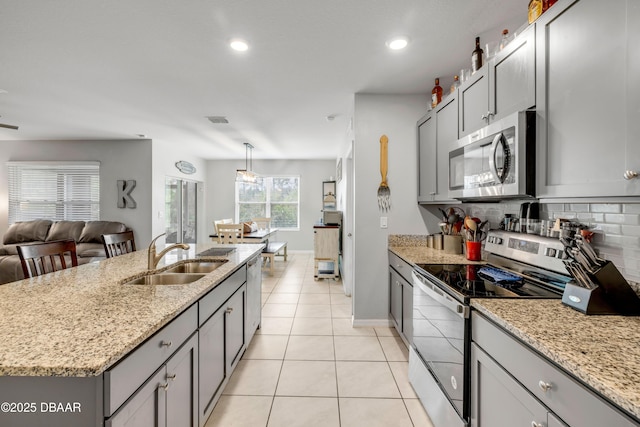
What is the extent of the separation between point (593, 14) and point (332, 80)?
2.07m

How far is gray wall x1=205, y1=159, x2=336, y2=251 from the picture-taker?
312 inches

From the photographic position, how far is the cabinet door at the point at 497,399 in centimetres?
103

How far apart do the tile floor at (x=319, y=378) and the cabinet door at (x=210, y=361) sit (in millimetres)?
207

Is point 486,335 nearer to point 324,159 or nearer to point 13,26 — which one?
point 13,26

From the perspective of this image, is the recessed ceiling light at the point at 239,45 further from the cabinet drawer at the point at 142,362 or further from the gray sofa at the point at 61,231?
the gray sofa at the point at 61,231

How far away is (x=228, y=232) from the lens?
5.14 metres

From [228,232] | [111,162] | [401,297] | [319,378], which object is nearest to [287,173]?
[228,232]

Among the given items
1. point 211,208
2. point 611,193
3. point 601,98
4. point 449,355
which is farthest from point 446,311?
point 211,208

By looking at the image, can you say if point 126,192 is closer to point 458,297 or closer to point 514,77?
point 458,297

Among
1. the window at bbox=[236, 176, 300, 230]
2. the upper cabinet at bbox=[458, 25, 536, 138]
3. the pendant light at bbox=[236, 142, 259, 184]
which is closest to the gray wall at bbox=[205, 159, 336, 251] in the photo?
the window at bbox=[236, 176, 300, 230]

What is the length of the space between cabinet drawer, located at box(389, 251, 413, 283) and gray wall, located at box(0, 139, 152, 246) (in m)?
4.70

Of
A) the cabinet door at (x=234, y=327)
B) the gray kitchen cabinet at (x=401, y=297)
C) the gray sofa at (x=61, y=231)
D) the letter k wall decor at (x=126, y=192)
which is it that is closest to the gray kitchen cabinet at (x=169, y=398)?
the cabinet door at (x=234, y=327)

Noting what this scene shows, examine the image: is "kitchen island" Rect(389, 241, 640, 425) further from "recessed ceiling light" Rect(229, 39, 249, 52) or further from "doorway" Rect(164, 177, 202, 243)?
"doorway" Rect(164, 177, 202, 243)

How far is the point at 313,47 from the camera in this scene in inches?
92.4
